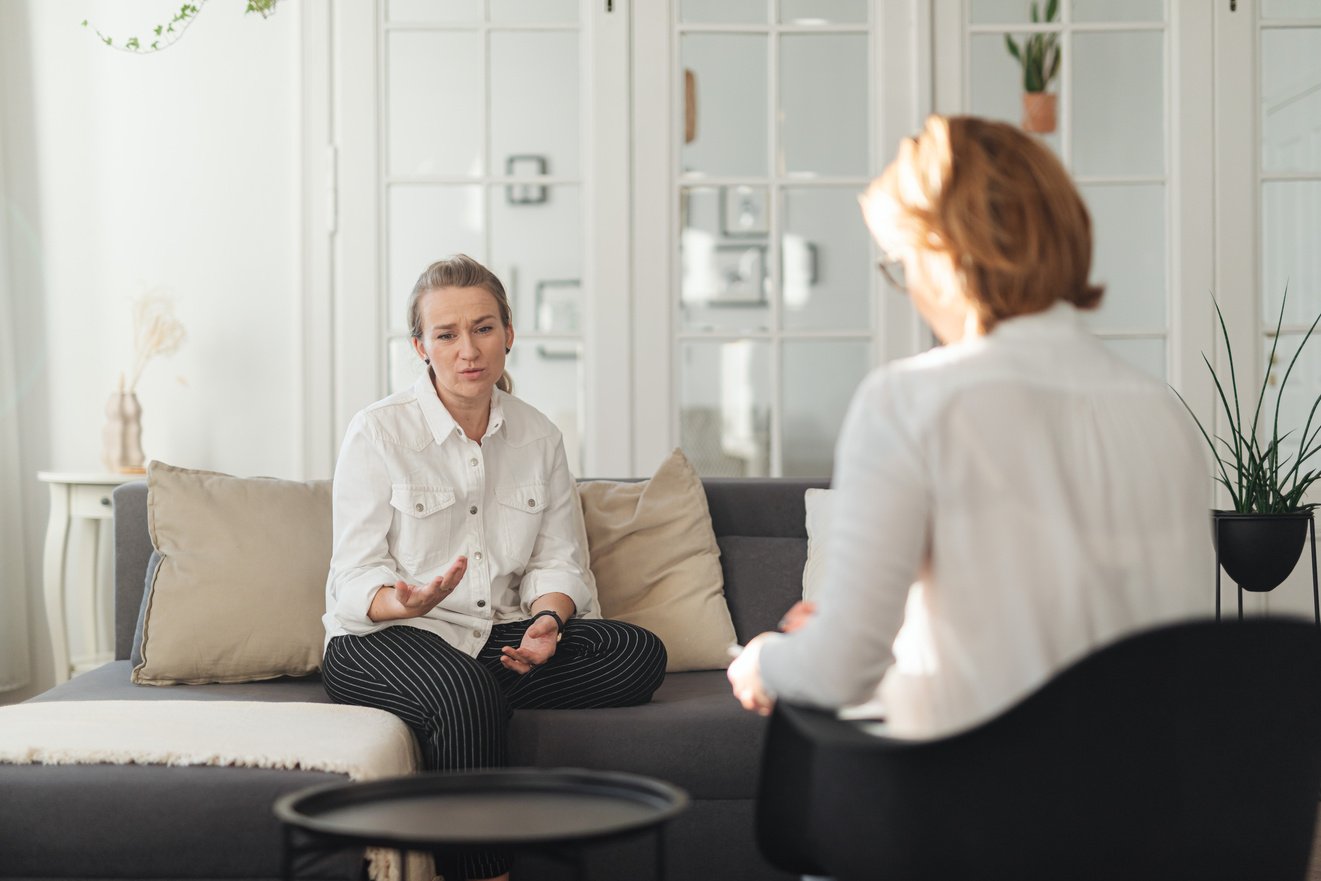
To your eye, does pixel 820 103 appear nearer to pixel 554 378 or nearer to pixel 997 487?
→ pixel 554 378

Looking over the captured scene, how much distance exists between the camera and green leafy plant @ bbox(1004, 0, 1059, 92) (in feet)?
13.1

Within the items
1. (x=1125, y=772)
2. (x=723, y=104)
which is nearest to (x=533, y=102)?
(x=723, y=104)

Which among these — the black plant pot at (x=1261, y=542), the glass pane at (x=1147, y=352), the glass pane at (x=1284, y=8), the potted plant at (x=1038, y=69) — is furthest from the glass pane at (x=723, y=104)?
the black plant pot at (x=1261, y=542)

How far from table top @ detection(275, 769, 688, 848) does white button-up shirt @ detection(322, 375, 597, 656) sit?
2.96 feet

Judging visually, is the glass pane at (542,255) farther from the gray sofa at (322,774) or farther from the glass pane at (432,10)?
the gray sofa at (322,774)

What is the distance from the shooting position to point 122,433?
152 inches

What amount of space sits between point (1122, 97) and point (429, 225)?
2.10m

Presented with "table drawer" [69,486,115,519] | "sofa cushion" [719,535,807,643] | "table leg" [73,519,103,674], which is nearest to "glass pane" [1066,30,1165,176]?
"sofa cushion" [719,535,807,643]

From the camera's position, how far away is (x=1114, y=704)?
3.84 ft

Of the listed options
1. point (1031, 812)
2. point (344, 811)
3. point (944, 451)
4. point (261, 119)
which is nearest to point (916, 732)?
point (1031, 812)

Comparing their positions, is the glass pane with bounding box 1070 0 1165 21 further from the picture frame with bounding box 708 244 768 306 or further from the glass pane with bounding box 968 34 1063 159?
the picture frame with bounding box 708 244 768 306

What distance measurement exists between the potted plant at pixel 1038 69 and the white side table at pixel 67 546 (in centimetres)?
278

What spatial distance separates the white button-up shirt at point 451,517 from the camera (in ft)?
8.08

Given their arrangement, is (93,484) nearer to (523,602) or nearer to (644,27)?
(523,602)
